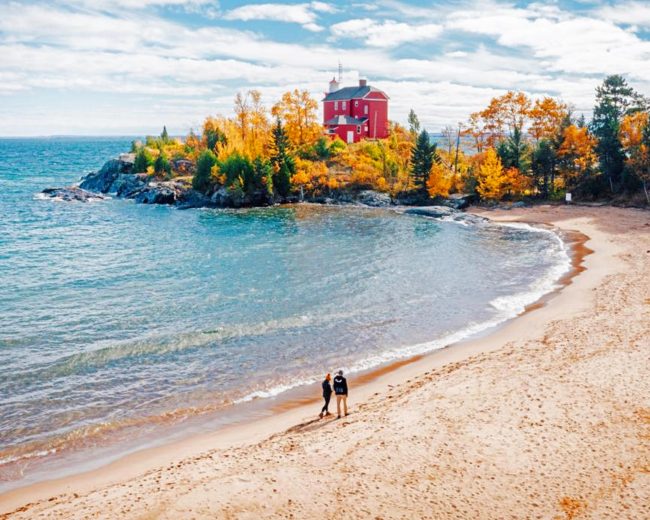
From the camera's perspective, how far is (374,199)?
71.9m

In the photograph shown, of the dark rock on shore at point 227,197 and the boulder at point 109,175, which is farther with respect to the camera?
the boulder at point 109,175

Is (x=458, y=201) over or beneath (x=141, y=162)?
beneath

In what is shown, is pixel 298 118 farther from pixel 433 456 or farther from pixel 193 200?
pixel 433 456

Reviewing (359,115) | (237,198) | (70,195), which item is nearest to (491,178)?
(237,198)

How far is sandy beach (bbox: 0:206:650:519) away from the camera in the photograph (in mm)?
12445

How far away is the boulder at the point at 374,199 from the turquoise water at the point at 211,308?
52.3 ft

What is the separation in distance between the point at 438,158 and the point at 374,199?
457 inches

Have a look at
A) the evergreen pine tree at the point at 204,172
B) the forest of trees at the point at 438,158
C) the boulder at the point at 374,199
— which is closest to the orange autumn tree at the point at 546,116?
the forest of trees at the point at 438,158

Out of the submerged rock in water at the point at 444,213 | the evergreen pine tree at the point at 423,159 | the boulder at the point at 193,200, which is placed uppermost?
the evergreen pine tree at the point at 423,159

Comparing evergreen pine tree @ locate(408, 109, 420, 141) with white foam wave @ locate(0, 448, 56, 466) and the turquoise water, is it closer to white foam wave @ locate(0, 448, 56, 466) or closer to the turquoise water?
the turquoise water

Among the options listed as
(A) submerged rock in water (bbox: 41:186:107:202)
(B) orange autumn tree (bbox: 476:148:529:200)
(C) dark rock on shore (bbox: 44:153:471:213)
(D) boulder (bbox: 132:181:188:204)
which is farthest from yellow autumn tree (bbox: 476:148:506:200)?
(A) submerged rock in water (bbox: 41:186:107:202)

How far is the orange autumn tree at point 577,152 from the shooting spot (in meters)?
65.1

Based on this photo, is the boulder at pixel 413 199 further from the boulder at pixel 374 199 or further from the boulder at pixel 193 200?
the boulder at pixel 193 200

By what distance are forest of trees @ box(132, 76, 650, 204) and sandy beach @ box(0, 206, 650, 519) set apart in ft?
159
